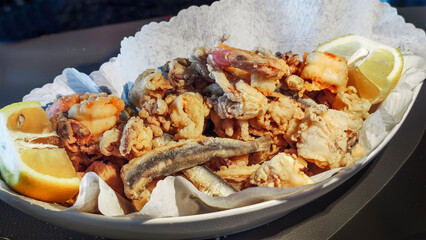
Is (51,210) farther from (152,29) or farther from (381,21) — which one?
(381,21)

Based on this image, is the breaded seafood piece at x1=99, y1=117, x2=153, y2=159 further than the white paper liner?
No

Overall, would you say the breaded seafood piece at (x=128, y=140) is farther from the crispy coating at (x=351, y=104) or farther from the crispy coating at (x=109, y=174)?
the crispy coating at (x=351, y=104)

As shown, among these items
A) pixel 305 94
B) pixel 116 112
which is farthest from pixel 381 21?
pixel 116 112

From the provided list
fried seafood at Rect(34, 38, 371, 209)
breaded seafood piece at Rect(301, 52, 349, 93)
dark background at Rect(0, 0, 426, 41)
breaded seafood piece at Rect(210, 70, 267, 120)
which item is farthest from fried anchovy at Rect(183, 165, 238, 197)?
dark background at Rect(0, 0, 426, 41)

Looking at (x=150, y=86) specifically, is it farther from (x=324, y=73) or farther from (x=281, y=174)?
(x=324, y=73)

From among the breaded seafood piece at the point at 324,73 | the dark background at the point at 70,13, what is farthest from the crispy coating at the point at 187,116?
the dark background at the point at 70,13

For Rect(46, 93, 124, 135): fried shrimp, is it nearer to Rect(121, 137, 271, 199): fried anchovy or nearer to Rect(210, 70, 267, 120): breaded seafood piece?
Rect(121, 137, 271, 199): fried anchovy
